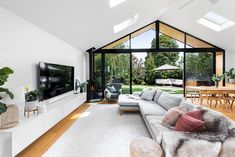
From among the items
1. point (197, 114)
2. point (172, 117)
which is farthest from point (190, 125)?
point (172, 117)

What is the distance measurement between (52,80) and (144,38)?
477 centimetres

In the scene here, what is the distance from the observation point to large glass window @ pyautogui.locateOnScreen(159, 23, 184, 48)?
7.39 metres

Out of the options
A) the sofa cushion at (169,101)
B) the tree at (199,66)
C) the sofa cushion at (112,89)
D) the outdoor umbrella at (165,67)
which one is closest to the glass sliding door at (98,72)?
the sofa cushion at (112,89)

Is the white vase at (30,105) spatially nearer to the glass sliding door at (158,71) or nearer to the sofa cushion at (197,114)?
the sofa cushion at (197,114)

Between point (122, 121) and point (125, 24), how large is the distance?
3646mm

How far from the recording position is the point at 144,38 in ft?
24.4

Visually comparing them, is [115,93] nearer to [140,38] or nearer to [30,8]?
[140,38]

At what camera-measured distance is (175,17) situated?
21.2 feet

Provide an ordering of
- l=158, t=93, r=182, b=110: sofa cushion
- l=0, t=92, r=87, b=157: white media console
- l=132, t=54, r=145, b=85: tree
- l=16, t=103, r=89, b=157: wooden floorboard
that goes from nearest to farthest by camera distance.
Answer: l=0, t=92, r=87, b=157: white media console, l=16, t=103, r=89, b=157: wooden floorboard, l=158, t=93, r=182, b=110: sofa cushion, l=132, t=54, r=145, b=85: tree

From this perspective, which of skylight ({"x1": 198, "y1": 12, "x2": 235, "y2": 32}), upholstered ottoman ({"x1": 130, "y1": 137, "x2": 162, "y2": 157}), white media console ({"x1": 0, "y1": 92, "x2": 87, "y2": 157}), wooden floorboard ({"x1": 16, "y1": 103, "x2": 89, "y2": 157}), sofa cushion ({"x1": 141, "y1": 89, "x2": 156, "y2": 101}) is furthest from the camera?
skylight ({"x1": 198, "y1": 12, "x2": 235, "y2": 32})

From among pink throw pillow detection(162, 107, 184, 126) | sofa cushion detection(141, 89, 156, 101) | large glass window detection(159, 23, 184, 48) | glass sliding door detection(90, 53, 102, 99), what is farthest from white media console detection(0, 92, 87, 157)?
large glass window detection(159, 23, 184, 48)

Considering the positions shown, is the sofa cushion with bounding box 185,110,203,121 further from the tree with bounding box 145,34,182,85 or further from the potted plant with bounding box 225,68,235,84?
the potted plant with bounding box 225,68,235,84

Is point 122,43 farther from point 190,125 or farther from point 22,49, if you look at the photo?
point 190,125

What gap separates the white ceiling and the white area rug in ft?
7.59
